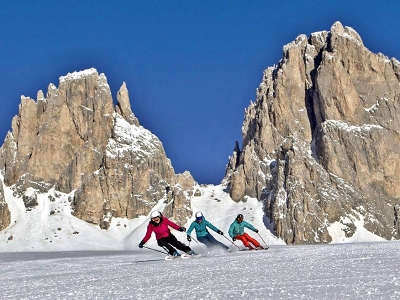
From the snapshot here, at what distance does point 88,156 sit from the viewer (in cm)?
14688

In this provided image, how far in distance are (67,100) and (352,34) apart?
281 feet

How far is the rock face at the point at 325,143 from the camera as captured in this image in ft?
425

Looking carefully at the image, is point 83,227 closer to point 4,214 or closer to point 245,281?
point 4,214

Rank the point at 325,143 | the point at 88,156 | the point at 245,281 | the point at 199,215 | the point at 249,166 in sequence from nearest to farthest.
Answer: the point at 245,281 < the point at 199,215 < the point at 325,143 < the point at 88,156 < the point at 249,166

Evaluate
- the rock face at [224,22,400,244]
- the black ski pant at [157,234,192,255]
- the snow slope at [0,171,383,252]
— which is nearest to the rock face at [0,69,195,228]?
the snow slope at [0,171,383,252]

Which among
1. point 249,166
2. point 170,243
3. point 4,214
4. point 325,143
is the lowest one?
point 170,243

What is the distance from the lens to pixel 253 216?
135000 millimetres

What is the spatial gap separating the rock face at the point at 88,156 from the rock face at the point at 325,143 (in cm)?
2384

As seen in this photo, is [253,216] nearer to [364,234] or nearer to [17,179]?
[364,234]

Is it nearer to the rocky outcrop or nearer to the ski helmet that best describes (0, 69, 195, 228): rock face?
the rocky outcrop

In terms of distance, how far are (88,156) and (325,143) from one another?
62.1 metres

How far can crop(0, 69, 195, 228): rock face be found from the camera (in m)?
142

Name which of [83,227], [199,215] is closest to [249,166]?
[83,227]

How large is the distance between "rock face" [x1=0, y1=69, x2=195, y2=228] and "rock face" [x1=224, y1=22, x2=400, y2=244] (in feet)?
78.2
